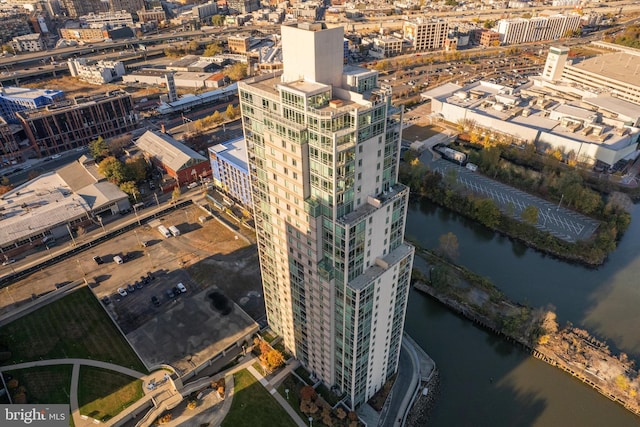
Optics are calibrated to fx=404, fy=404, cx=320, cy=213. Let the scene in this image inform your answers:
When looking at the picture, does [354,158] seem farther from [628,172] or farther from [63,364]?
[628,172]

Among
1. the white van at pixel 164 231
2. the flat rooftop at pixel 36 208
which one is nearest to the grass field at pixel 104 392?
the white van at pixel 164 231

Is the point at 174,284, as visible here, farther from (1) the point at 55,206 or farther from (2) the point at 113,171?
(2) the point at 113,171

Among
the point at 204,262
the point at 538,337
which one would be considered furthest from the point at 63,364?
the point at 538,337

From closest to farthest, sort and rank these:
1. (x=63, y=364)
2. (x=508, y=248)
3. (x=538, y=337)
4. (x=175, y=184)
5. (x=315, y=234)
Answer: (x=315, y=234)
(x=63, y=364)
(x=538, y=337)
(x=508, y=248)
(x=175, y=184)

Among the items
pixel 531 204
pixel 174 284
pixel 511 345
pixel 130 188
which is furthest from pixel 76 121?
pixel 531 204

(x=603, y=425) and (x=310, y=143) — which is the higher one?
(x=310, y=143)
